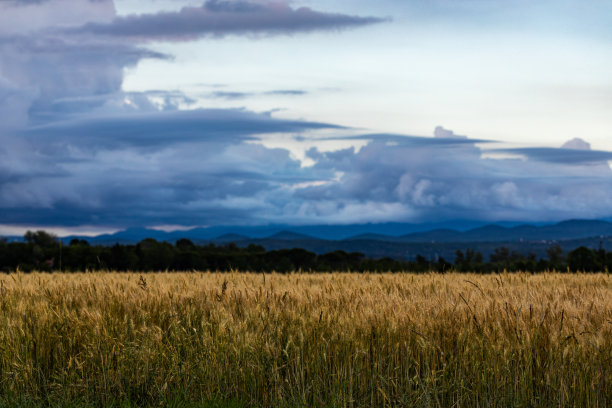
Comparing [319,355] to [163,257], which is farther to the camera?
[163,257]

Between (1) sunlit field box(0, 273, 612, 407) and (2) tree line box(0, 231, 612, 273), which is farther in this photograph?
(2) tree line box(0, 231, 612, 273)

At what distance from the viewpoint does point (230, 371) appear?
5.57m

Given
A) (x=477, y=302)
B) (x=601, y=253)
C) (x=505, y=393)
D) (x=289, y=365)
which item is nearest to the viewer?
(x=505, y=393)

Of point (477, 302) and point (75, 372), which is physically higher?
point (477, 302)

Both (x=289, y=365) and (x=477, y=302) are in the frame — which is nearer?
(x=289, y=365)

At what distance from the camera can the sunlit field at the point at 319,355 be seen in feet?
17.4

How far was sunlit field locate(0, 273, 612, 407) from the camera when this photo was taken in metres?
5.29

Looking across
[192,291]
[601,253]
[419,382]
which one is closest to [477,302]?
[419,382]

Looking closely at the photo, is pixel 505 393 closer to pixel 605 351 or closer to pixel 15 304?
pixel 605 351

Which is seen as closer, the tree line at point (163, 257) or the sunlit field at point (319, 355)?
the sunlit field at point (319, 355)

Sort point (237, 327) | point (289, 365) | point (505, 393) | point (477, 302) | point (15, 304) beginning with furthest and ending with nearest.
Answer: point (15, 304)
point (477, 302)
point (237, 327)
point (289, 365)
point (505, 393)

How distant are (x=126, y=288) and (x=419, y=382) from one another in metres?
4.43

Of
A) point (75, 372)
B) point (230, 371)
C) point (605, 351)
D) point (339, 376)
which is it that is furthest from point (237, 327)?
point (605, 351)

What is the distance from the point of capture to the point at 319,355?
18.4 feet
